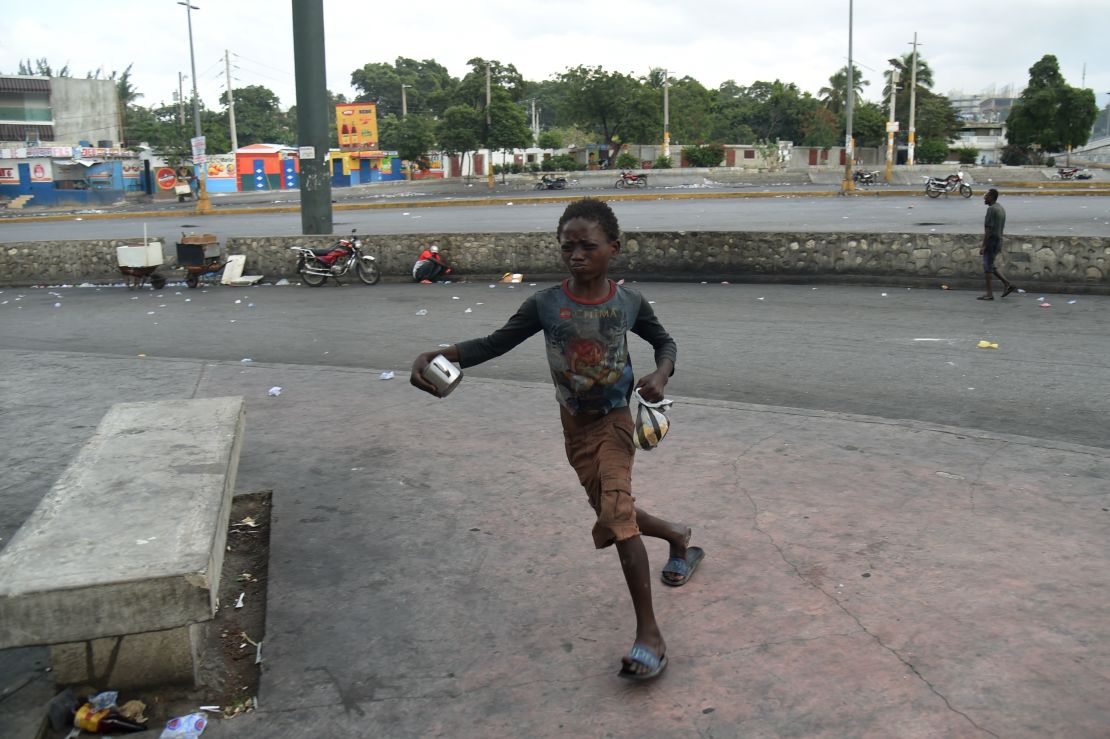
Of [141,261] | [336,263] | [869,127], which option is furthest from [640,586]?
[869,127]

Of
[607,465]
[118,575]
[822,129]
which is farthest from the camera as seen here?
[822,129]

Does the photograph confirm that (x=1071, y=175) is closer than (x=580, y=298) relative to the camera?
No

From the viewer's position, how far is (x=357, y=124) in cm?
7512

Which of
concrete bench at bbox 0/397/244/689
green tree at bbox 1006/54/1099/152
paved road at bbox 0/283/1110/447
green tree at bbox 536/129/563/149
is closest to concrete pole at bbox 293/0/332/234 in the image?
paved road at bbox 0/283/1110/447

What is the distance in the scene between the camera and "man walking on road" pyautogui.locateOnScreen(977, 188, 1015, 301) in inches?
517

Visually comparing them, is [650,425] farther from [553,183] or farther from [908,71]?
[908,71]

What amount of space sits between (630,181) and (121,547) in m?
51.3

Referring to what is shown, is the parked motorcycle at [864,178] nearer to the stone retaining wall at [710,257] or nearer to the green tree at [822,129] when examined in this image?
the green tree at [822,129]

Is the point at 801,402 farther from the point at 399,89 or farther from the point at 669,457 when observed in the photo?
the point at 399,89

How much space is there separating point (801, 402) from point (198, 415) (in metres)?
4.71

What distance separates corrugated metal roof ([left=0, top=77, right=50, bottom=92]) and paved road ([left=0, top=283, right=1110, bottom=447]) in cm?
6733

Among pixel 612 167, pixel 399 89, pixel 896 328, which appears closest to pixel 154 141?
pixel 612 167

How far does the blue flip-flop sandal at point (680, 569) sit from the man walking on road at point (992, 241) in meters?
10.5

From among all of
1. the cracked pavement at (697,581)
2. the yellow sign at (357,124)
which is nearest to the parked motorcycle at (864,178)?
the yellow sign at (357,124)
